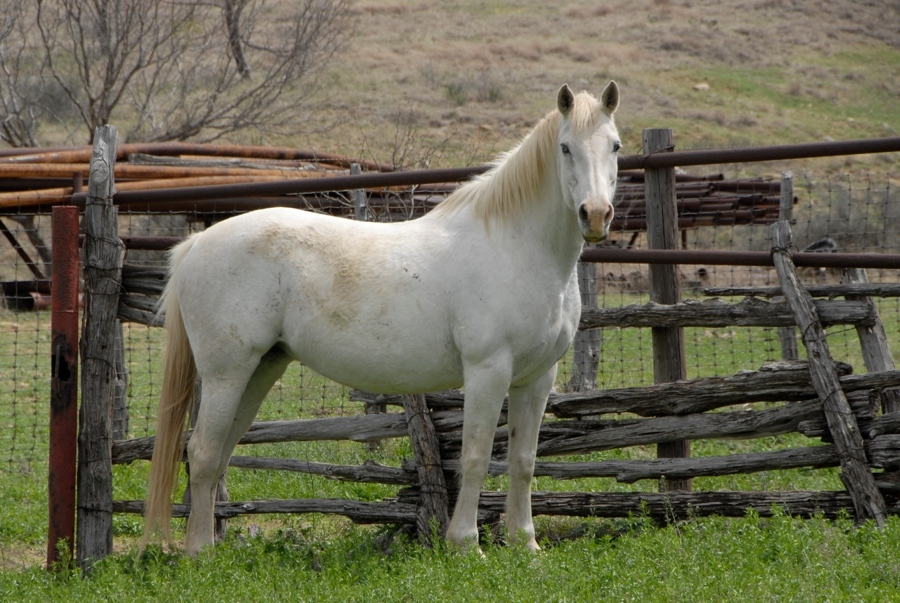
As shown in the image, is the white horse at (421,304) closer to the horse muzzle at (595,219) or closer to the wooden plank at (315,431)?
the horse muzzle at (595,219)

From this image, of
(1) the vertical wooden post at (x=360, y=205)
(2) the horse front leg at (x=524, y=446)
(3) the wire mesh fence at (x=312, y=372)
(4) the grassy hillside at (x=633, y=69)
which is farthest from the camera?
(4) the grassy hillside at (x=633, y=69)

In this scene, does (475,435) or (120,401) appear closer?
(475,435)

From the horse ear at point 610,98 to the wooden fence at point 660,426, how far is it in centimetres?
116

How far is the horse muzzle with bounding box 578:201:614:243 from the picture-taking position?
392cm

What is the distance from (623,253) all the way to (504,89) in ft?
93.6

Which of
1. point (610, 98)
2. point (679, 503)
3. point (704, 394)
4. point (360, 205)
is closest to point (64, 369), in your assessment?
point (360, 205)

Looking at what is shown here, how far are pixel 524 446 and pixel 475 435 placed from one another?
1.13 ft

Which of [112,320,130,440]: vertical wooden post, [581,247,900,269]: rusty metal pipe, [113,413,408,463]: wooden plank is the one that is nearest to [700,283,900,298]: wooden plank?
[581,247,900,269]: rusty metal pipe

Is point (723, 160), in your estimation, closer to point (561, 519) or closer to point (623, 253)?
point (623, 253)

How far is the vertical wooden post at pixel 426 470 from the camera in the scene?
507 centimetres

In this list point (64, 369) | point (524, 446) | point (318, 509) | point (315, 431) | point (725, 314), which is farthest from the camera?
point (315, 431)

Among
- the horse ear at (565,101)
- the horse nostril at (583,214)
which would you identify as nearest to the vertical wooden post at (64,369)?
the horse ear at (565,101)

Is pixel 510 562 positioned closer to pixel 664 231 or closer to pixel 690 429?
pixel 690 429

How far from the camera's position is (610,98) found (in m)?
4.27
